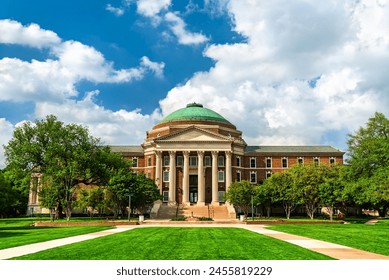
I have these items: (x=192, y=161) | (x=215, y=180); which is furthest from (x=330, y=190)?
(x=192, y=161)

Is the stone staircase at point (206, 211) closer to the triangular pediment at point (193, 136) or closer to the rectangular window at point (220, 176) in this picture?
the rectangular window at point (220, 176)

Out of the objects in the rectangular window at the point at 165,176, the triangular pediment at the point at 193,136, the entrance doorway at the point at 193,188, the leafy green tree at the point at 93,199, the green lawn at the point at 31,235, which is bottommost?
the green lawn at the point at 31,235

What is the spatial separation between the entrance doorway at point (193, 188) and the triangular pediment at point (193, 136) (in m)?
7.66

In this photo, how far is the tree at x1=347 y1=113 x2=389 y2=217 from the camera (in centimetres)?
4388

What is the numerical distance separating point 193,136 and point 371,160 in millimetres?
33918

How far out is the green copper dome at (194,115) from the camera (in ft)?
267

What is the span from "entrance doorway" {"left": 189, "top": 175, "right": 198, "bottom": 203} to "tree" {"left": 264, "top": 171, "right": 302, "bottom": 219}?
16.1 metres

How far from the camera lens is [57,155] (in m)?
57.1

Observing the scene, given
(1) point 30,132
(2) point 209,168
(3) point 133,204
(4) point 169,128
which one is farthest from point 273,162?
(1) point 30,132

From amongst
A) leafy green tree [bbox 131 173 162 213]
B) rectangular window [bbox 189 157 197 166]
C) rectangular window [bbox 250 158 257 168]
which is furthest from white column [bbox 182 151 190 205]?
rectangular window [bbox 250 158 257 168]

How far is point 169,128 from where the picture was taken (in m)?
79.3

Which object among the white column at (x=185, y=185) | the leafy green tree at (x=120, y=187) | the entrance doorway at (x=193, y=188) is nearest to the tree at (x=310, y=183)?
the white column at (x=185, y=185)

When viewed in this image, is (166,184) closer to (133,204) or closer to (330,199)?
(133,204)
